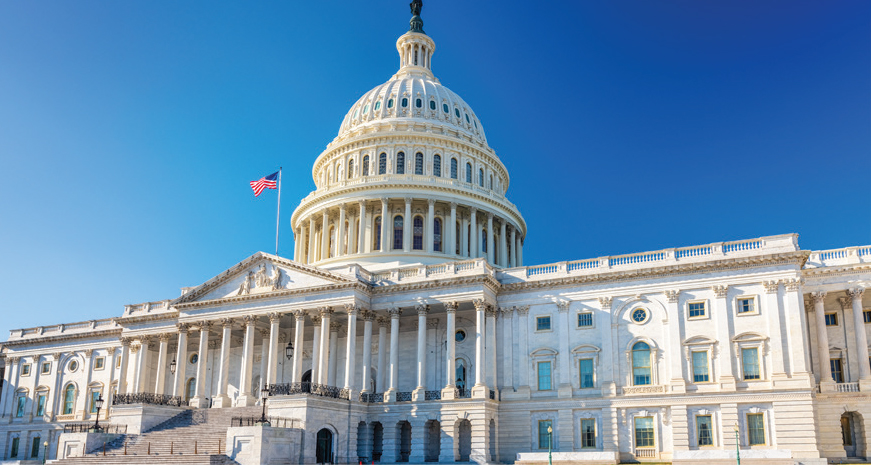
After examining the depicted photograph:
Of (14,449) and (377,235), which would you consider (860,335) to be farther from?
(14,449)

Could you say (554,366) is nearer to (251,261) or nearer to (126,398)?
(251,261)

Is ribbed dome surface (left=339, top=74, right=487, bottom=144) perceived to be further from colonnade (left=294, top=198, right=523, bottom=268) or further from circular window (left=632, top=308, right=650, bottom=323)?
circular window (left=632, top=308, right=650, bottom=323)

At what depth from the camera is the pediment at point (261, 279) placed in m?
56.7

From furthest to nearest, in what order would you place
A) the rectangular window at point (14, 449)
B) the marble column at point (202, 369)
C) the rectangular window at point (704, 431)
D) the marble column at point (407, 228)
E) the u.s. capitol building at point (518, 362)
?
the rectangular window at point (14, 449) < the marble column at point (407, 228) < the marble column at point (202, 369) < the rectangular window at point (704, 431) < the u.s. capitol building at point (518, 362)

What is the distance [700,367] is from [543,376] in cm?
1017

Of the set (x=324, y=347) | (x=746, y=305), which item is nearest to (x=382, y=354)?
(x=324, y=347)

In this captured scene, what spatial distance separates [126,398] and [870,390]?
49.8 metres

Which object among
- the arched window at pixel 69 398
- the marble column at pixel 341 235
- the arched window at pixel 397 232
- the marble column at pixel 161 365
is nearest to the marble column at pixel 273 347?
the marble column at pixel 161 365

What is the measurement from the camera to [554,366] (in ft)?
176

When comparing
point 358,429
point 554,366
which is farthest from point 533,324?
point 358,429

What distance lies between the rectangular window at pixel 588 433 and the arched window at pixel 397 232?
27022 mm

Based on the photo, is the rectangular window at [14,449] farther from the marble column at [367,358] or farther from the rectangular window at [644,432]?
the rectangular window at [644,432]

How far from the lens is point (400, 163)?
77.2 metres

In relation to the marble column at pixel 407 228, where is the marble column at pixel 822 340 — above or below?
below
